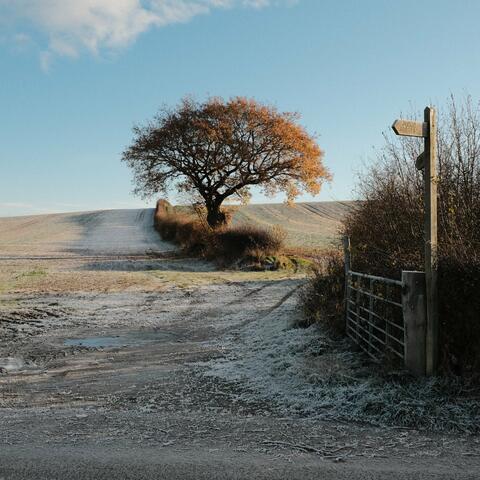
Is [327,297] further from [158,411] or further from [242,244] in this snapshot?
[242,244]

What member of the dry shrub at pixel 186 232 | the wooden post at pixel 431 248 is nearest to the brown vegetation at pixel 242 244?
the dry shrub at pixel 186 232

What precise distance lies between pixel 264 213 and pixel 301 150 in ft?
122

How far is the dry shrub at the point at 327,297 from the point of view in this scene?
876cm

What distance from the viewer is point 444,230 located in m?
7.03

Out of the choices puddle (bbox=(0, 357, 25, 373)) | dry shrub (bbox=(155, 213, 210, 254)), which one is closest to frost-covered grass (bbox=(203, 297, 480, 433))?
puddle (bbox=(0, 357, 25, 373))

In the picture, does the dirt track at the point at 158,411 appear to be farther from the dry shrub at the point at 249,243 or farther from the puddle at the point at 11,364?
the dry shrub at the point at 249,243

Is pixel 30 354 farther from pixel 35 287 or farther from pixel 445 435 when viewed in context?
pixel 35 287

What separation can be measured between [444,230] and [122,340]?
588 centimetres

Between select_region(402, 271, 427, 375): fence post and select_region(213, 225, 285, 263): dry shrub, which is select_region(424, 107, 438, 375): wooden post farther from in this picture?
select_region(213, 225, 285, 263): dry shrub

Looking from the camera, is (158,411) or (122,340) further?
(122,340)

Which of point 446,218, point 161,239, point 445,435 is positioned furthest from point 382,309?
point 161,239

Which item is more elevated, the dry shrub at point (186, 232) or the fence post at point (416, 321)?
the dry shrub at point (186, 232)

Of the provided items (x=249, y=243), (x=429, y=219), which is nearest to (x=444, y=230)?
(x=429, y=219)

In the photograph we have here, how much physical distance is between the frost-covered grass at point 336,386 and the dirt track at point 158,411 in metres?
0.22
